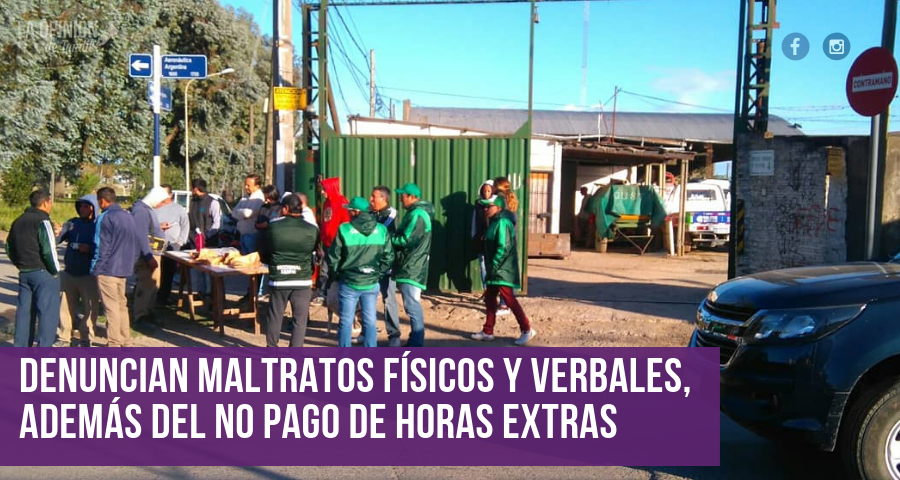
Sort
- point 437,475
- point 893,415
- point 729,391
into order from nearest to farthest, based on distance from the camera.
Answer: point 893,415, point 729,391, point 437,475

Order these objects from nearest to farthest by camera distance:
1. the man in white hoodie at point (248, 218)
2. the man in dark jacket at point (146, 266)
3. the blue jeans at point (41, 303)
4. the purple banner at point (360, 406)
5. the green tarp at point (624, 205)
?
the purple banner at point (360, 406) → the blue jeans at point (41, 303) → the man in dark jacket at point (146, 266) → the man in white hoodie at point (248, 218) → the green tarp at point (624, 205)

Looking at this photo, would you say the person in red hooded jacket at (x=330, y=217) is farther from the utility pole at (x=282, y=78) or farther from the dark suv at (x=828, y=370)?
the dark suv at (x=828, y=370)

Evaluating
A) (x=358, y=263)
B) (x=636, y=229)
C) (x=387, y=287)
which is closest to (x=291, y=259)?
(x=358, y=263)

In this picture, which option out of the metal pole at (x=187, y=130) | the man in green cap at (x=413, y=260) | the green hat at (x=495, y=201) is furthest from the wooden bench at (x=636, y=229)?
the metal pole at (x=187, y=130)

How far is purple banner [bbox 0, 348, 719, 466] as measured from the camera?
5246mm

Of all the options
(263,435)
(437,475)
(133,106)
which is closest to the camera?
(437,475)

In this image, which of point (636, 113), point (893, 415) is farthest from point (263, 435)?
point (636, 113)

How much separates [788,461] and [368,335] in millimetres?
3750

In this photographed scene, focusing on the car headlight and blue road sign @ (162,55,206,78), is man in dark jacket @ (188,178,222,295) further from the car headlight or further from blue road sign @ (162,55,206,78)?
the car headlight

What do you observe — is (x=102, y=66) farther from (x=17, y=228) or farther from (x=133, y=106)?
(x=17, y=228)

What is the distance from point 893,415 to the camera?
4.09 m

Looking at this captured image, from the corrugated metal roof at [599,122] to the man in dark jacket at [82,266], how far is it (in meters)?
21.1

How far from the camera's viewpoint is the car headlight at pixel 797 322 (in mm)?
4145

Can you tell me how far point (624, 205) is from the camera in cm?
1886
